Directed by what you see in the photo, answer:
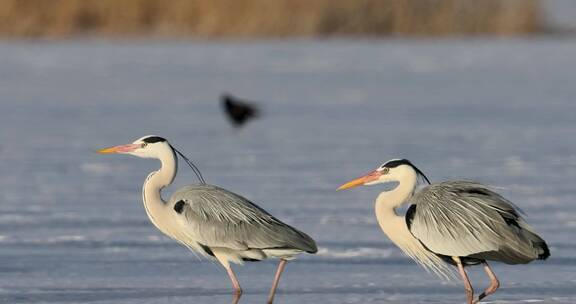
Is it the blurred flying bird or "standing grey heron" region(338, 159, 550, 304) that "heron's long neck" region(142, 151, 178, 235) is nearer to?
"standing grey heron" region(338, 159, 550, 304)

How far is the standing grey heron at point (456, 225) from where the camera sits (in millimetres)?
6688

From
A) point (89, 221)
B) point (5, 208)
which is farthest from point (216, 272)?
point (5, 208)

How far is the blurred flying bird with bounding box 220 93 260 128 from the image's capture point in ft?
52.8

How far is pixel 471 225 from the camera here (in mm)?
6781

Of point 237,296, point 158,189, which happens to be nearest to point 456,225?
point 237,296

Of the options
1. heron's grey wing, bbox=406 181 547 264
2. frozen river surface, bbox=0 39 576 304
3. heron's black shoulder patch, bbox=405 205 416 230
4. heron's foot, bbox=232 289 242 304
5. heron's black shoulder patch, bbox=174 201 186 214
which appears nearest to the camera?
heron's grey wing, bbox=406 181 547 264

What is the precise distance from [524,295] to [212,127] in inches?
359

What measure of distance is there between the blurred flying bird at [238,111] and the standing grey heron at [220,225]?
8800mm

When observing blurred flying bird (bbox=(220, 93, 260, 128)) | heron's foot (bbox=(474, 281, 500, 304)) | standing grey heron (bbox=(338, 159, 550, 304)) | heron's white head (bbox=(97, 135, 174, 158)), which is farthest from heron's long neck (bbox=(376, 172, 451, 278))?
blurred flying bird (bbox=(220, 93, 260, 128))

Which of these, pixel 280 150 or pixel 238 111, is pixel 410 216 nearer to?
pixel 280 150

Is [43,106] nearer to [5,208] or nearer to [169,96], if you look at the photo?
[169,96]

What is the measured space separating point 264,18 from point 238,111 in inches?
475

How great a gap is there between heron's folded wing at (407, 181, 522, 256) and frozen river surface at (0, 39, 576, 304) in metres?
0.34

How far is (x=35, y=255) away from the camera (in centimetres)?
804
